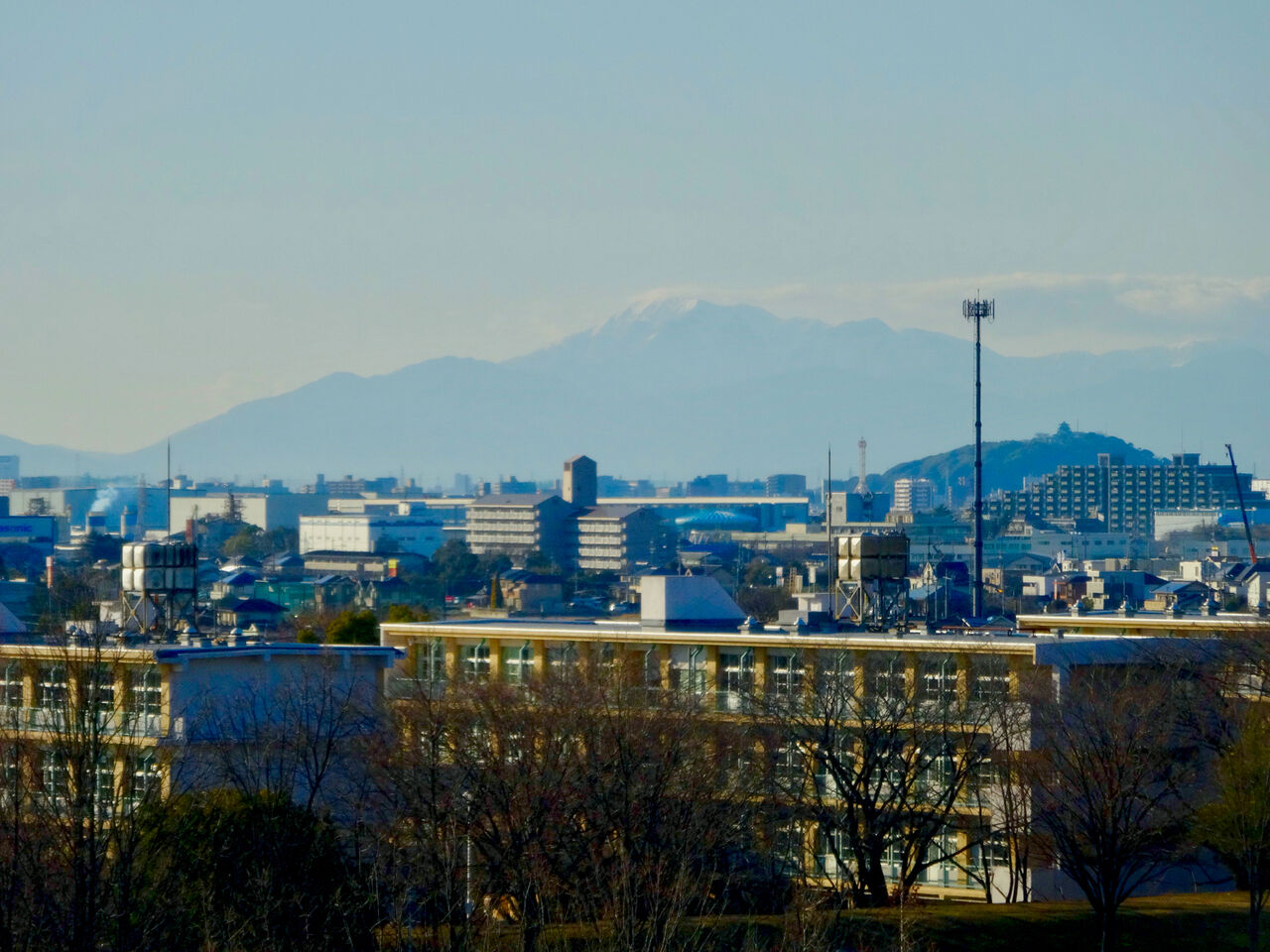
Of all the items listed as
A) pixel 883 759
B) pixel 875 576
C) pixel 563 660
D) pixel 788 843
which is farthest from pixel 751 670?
pixel 788 843

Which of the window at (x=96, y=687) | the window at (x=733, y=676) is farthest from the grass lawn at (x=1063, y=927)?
the window at (x=96, y=687)

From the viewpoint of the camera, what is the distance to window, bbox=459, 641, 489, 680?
40469mm

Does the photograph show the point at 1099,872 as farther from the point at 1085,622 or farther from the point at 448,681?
the point at 1085,622

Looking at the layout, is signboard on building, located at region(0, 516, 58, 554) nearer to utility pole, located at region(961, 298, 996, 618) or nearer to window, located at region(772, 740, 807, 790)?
utility pole, located at region(961, 298, 996, 618)

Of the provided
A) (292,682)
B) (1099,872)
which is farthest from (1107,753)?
(292,682)

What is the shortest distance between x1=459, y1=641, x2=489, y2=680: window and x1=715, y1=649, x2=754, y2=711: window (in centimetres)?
506

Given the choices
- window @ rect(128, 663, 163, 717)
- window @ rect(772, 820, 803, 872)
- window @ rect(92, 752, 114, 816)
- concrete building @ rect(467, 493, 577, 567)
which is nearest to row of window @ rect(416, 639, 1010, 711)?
window @ rect(772, 820, 803, 872)

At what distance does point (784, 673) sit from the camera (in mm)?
36969

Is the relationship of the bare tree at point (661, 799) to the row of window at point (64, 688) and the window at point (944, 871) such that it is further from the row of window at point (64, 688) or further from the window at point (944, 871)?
the row of window at point (64, 688)

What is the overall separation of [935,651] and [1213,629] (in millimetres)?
8582

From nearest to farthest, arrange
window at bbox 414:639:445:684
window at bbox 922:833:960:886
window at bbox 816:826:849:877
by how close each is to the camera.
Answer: window at bbox 816:826:849:877 → window at bbox 922:833:960:886 → window at bbox 414:639:445:684

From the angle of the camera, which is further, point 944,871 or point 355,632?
point 355,632

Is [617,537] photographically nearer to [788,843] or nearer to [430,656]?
[430,656]

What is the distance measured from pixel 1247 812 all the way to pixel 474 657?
17.5m
